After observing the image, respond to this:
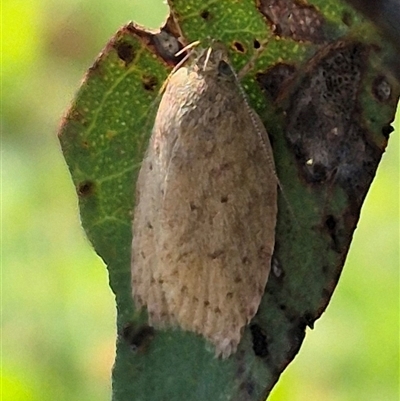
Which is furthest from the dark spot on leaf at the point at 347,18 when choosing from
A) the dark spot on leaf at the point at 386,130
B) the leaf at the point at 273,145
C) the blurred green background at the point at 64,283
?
the blurred green background at the point at 64,283

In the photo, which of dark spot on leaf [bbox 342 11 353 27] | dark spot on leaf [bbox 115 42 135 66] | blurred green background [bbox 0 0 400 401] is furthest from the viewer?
blurred green background [bbox 0 0 400 401]

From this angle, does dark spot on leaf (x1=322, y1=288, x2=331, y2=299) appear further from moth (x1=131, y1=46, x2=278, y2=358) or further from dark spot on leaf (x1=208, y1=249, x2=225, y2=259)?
dark spot on leaf (x1=208, y1=249, x2=225, y2=259)

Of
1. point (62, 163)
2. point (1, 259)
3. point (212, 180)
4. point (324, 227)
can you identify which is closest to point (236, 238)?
point (212, 180)

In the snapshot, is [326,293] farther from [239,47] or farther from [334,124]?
[239,47]

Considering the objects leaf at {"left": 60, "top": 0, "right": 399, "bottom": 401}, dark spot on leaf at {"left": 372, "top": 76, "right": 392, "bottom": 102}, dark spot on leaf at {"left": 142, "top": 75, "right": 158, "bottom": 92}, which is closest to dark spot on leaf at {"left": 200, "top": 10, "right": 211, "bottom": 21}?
leaf at {"left": 60, "top": 0, "right": 399, "bottom": 401}

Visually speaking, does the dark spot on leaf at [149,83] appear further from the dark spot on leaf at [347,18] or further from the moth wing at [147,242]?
the dark spot on leaf at [347,18]

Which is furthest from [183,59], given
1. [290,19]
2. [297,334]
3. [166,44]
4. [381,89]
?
[297,334]

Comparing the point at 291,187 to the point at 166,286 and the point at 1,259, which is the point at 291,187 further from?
the point at 1,259
